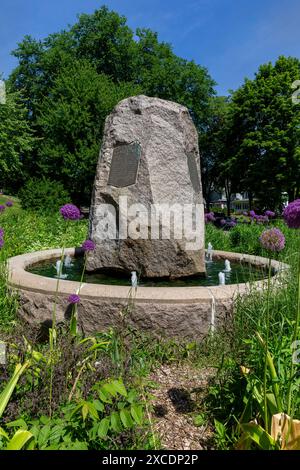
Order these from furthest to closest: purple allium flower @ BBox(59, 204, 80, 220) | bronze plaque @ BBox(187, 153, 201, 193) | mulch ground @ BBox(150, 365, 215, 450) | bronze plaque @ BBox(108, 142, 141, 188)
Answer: bronze plaque @ BBox(187, 153, 201, 193) < bronze plaque @ BBox(108, 142, 141, 188) < purple allium flower @ BBox(59, 204, 80, 220) < mulch ground @ BBox(150, 365, 215, 450)

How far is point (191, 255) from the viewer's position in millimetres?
5156

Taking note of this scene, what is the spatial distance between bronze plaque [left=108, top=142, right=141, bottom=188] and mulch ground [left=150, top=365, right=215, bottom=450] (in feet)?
9.28

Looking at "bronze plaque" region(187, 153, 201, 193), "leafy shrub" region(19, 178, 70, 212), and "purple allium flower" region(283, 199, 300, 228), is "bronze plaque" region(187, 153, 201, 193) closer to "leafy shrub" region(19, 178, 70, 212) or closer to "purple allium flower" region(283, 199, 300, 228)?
"purple allium flower" region(283, 199, 300, 228)

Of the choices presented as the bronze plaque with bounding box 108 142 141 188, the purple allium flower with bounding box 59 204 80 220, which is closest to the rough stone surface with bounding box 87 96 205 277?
the bronze plaque with bounding box 108 142 141 188

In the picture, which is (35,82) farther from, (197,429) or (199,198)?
(197,429)

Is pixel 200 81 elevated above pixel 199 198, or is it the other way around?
pixel 200 81

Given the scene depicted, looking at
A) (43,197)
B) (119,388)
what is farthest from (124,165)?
(43,197)

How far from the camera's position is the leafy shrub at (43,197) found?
13.8 meters

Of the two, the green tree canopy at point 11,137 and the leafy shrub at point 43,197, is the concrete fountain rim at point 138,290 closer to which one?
the leafy shrub at point 43,197

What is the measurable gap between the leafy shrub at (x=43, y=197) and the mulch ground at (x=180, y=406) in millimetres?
11320

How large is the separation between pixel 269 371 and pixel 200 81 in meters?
29.0

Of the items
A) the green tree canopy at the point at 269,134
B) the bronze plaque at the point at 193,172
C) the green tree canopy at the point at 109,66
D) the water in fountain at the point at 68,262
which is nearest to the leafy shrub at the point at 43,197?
the green tree canopy at the point at 109,66

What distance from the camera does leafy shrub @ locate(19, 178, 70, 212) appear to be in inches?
543
